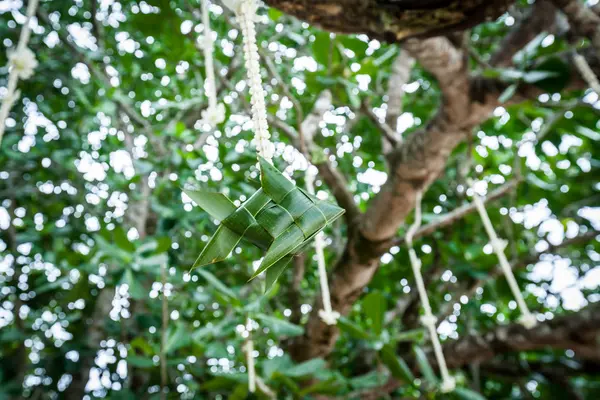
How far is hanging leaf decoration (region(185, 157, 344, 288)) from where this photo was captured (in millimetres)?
383

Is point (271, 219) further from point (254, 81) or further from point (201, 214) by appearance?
point (201, 214)

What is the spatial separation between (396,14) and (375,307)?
2.77 feet

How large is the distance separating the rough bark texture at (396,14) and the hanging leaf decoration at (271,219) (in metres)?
0.48

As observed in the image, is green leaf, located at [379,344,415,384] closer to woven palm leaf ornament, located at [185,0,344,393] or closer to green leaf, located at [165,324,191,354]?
green leaf, located at [165,324,191,354]

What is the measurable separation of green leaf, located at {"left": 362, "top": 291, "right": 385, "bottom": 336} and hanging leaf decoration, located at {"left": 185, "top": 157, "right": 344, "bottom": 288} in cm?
107

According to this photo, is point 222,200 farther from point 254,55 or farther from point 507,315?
point 507,315

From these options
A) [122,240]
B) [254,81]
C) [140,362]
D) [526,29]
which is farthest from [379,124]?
[254,81]

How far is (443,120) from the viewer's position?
1.27 meters

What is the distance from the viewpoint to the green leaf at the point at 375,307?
143 centimetres

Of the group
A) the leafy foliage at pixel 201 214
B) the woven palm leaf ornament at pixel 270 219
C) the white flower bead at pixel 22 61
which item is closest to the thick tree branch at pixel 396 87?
the leafy foliage at pixel 201 214

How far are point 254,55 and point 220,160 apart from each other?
115 cm

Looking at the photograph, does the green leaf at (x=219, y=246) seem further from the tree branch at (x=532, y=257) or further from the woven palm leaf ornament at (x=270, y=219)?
the tree branch at (x=532, y=257)

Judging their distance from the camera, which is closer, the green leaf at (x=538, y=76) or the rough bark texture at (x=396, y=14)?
the rough bark texture at (x=396, y=14)

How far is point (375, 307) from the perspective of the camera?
4.72 ft
